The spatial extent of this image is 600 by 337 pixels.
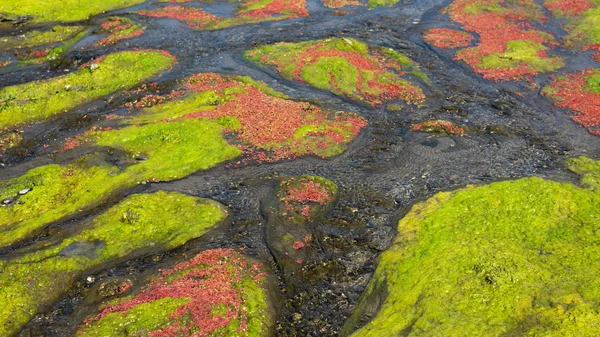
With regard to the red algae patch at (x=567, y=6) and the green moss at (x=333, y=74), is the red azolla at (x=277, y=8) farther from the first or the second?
the red algae patch at (x=567, y=6)

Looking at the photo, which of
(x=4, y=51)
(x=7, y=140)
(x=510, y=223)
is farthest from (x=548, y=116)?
(x=4, y=51)

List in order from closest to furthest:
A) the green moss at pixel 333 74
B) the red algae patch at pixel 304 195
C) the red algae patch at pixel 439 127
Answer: the red algae patch at pixel 304 195, the red algae patch at pixel 439 127, the green moss at pixel 333 74

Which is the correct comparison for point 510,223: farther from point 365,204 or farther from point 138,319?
point 138,319

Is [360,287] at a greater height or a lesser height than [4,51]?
lesser

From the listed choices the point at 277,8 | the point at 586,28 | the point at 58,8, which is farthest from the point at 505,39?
the point at 58,8

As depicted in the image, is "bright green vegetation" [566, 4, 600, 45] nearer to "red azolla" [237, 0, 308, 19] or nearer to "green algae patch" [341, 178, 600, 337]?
"red azolla" [237, 0, 308, 19]

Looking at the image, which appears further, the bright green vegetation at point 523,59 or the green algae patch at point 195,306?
the bright green vegetation at point 523,59

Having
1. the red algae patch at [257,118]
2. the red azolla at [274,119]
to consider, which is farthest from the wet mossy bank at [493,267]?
the red azolla at [274,119]
